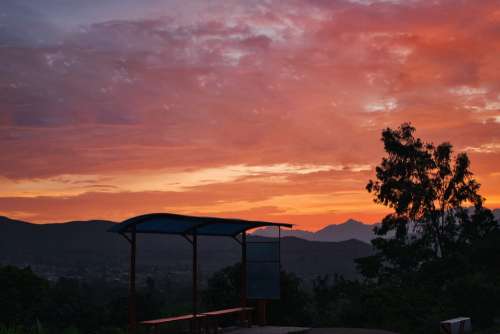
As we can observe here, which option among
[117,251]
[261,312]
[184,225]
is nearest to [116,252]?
[117,251]

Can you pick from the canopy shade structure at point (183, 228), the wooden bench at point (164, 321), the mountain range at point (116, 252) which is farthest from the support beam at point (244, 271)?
the mountain range at point (116, 252)

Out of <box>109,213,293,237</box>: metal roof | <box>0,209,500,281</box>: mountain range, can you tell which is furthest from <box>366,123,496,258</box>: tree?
<box>0,209,500,281</box>: mountain range

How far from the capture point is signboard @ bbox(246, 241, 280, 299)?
2206cm

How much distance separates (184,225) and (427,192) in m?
27.7

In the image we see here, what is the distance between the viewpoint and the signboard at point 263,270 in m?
22.1

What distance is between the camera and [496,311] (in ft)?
86.6

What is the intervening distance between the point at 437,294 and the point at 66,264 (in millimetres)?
63530

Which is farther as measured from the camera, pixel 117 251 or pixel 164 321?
pixel 117 251

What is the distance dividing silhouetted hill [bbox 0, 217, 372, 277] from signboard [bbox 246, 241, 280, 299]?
58661 mm

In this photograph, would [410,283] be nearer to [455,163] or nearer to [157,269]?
[455,163]

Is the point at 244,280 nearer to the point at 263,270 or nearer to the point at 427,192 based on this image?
the point at 263,270

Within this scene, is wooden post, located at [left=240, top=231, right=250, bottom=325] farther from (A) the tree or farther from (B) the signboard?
(A) the tree

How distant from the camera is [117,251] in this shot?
310 ft

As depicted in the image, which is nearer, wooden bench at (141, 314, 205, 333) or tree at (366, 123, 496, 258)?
wooden bench at (141, 314, 205, 333)
